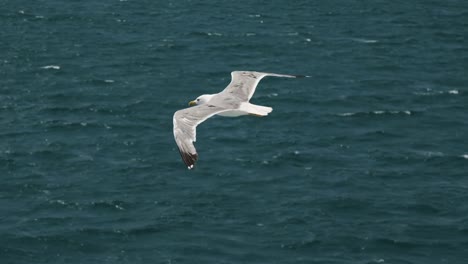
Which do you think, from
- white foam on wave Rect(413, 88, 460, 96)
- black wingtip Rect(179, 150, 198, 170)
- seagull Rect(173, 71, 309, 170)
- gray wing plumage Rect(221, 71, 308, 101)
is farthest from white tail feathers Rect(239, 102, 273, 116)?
white foam on wave Rect(413, 88, 460, 96)

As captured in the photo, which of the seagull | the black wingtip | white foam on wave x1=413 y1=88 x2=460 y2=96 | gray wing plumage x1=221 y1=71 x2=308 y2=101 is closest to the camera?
the black wingtip

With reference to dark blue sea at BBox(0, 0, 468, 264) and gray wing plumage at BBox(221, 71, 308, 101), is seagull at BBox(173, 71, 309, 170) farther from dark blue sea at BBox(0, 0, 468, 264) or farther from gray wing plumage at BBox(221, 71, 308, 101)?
dark blue sea at BBox(0, 0, 468, 264)

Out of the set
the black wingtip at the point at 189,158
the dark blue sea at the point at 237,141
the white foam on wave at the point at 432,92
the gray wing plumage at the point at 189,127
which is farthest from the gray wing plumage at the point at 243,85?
the white foam on wave at the point at 432,92

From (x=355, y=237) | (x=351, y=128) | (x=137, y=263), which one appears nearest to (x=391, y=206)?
(x=355, y=237)

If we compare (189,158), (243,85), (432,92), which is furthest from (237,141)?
(189,158)

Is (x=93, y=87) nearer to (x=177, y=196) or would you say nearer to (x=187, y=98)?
(x=187, y=98)

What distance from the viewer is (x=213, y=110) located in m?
58.9

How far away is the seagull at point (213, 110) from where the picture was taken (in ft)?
173

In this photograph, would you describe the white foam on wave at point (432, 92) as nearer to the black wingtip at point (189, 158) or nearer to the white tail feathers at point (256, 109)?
the white tail feathers at point (256, 109)

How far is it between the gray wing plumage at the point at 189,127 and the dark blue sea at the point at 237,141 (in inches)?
1786

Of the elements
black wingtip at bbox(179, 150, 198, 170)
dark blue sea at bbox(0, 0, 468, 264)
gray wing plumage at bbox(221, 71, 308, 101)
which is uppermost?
black wingtip at bbox(179, 150, 198, 170)

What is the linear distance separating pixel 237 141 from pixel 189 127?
70222mm

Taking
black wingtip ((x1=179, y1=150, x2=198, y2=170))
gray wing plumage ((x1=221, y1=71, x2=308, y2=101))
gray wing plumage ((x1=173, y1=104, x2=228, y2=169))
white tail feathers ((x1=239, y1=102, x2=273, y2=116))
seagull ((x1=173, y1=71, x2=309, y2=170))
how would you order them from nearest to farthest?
black wingtip ((x1=179, y1=150, x2=198, y2=170))
gray wing plumage ((x1=173, y1=104, x2=228, y2=169))
seagull ((x1=173, y1=71, x2=309, y2=170))
white tail feathers ((x1=239, y1=102, x2=273, y2=116))
gray wing plumage ((x1=221, y1=71, x2=308, y2=101))

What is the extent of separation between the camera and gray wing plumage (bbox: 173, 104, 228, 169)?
51422mm
